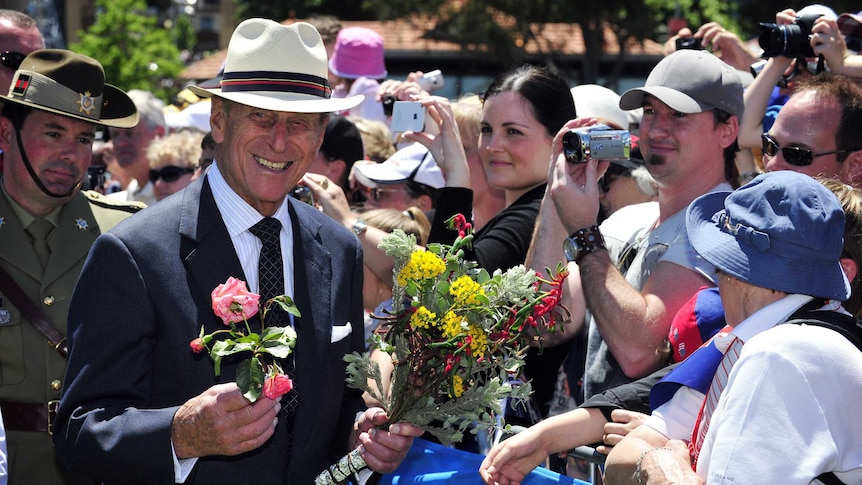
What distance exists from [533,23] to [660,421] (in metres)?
33.3

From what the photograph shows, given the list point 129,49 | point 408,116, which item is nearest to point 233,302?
point 408,116

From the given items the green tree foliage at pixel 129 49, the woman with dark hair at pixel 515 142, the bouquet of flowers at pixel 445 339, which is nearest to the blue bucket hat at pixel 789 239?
the bouquet of flowers at pixel 445 339

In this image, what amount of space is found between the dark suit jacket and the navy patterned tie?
0.13 ft

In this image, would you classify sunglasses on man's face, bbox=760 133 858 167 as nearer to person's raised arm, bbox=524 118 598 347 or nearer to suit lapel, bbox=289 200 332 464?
person's raised arm, bbox=524 118 598 347

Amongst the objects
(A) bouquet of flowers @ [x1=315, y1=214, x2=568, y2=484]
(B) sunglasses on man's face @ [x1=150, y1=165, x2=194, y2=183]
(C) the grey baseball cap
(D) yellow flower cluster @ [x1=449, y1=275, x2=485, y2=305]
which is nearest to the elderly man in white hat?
(A) bouquet of flowers @ [x1=315, y1=214, x2=568, y2=484]

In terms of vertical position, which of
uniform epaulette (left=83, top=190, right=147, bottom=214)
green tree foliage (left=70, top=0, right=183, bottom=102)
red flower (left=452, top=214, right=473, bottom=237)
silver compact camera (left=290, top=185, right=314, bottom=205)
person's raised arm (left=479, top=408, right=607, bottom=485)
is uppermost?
red flower (left=452, top=214, right=473, bottom=237)

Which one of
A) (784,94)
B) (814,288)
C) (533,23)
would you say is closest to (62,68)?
(814,288)

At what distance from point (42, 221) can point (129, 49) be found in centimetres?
2789

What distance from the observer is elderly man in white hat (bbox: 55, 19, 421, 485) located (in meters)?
2.76

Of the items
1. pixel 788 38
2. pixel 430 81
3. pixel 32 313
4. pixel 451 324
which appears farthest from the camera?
pixel 430 81

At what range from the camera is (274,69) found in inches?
124

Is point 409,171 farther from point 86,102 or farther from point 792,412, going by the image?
point 792,412

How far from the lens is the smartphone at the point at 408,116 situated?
448 cm

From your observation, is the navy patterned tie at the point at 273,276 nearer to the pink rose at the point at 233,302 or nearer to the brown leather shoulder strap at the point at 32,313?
the pink rose at the point at 233,302
